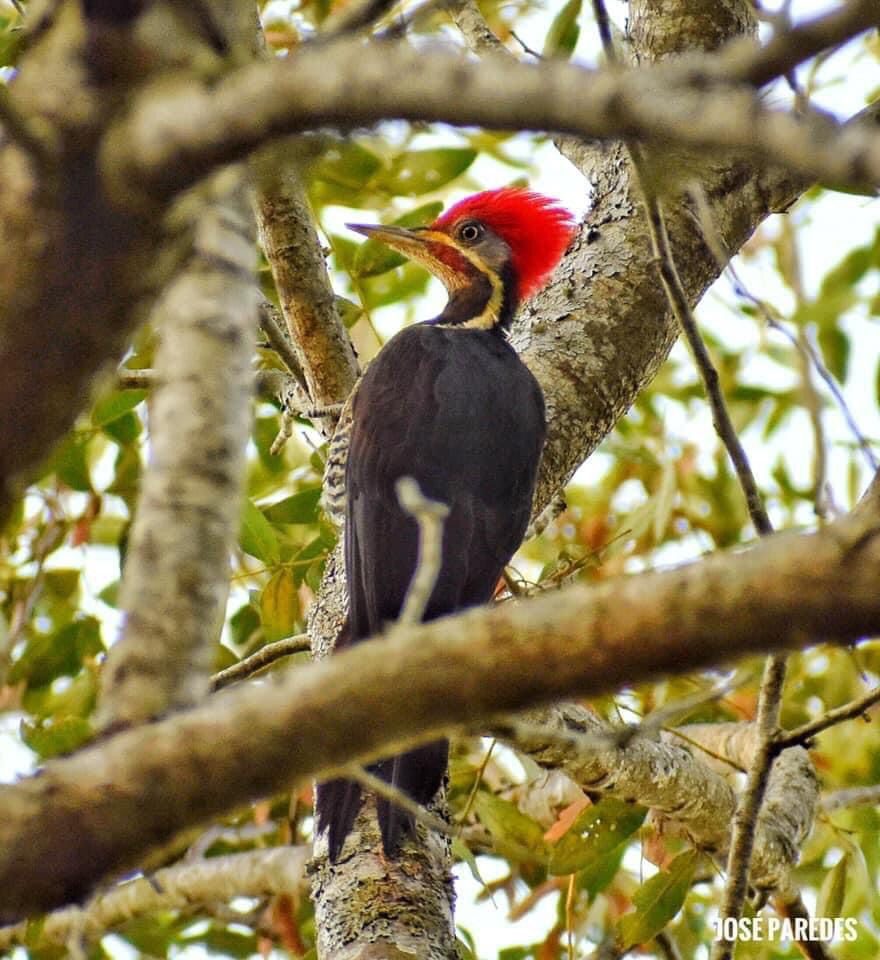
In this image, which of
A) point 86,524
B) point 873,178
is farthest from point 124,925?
point 873,178

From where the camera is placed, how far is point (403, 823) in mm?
2771

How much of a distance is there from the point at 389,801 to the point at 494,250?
2657mm

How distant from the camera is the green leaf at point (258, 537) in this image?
136 inches

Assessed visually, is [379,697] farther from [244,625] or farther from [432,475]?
[244,625]

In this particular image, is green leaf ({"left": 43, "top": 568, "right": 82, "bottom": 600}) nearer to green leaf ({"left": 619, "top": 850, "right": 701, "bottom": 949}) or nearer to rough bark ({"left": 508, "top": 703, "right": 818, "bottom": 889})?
rough bark ({"left": 508, "top": 703, "right": 818, "bottom": 889})

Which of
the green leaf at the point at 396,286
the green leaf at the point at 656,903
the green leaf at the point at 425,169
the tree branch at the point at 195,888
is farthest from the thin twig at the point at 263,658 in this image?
the green leaf at the point at 425,169

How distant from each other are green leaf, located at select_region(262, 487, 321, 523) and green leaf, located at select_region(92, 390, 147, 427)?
0.48 meters

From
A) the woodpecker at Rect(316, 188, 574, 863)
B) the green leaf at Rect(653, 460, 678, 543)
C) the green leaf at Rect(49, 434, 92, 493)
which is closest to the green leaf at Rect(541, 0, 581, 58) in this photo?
the woodpecker at Rect(316, 188, 574, 863)

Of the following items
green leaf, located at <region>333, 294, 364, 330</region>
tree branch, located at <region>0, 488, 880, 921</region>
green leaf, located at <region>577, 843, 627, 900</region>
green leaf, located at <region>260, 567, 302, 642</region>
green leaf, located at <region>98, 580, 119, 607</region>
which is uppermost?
green leaf, located at <region>333, 294, 364, 330</region>

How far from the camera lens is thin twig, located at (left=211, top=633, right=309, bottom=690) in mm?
3283

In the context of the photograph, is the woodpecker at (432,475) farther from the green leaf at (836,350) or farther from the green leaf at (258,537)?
the green leaf at (836,350)

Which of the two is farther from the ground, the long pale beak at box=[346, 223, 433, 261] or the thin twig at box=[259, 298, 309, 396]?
the long pale beak at box=[346, 223, 433, 261]

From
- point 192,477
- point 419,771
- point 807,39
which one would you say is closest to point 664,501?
point 419,771

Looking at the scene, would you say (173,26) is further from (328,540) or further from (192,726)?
(328,540)
